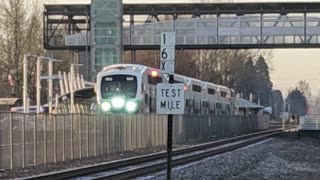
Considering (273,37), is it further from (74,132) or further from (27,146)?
(27,146)

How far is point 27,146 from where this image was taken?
89.6 feet

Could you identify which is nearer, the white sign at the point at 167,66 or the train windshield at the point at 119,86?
the white sign at the point at 167,66

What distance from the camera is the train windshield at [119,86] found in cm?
4569

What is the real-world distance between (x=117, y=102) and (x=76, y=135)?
13713 mm

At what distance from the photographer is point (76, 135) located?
3225cm

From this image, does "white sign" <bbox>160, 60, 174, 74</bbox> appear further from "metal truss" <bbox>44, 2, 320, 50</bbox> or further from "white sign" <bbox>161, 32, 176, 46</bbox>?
"metal truss" <bbox>44, 2, 320, 50</bbox>

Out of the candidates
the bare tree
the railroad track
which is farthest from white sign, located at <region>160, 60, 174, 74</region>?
the bare tree

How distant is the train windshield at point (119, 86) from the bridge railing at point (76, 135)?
2.48 meters

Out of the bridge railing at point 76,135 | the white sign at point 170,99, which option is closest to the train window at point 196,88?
the bridge railing at point 76,135

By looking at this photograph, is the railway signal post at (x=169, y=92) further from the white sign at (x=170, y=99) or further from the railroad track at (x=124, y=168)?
the railroad track at (x=124, y=168)

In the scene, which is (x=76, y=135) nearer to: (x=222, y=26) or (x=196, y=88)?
(x=196, y=88)

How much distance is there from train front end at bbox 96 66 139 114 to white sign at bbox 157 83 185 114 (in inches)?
1160

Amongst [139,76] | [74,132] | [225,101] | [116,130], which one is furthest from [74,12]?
[74,132]

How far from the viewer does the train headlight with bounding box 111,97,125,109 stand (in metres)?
45.8
